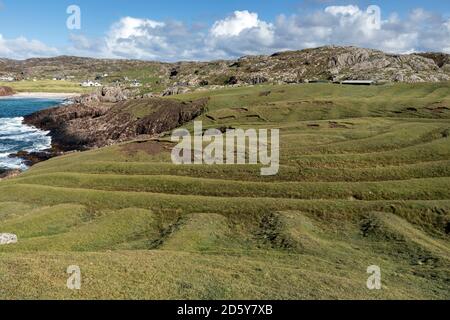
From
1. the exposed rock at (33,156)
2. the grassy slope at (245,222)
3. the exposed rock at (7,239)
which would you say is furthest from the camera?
the exposed rock at (33,156)

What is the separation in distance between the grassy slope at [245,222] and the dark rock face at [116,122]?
4986 cm

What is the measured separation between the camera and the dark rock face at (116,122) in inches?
5354

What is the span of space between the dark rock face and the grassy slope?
49865 millimetres

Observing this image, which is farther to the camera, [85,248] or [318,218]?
[318,218]

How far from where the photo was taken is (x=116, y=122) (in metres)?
148

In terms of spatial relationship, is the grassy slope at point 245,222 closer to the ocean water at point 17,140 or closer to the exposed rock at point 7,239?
the exposed rock at point 7,239

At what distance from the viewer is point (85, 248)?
Answer: 44.4 meters

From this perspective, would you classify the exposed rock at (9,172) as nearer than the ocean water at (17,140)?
Yes

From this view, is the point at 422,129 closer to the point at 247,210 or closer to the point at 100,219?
the point at 247,210

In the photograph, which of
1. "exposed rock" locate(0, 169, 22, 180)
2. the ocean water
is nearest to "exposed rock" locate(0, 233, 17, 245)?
"exposed rock" locate(0, 169, 22, 180)

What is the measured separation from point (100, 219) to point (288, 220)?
22166mm

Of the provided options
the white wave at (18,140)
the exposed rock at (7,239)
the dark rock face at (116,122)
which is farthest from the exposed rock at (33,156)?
the exposed rock at (7,239)

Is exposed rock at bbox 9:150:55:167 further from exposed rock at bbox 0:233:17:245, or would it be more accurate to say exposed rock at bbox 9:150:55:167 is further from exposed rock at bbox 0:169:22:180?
exposed rock at bbox 0:233:17:245

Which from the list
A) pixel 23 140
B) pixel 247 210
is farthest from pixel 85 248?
pixel 23 140
